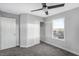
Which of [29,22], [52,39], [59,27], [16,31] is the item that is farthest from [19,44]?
[59,27]

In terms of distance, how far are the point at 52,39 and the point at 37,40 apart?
137cm

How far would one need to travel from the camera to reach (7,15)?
383 cm


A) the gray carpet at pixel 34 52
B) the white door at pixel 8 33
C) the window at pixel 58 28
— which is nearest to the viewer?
the gray carpet at pixel 34 52

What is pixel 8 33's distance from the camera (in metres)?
3.76

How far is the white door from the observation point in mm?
3513

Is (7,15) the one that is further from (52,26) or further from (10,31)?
(52,26)

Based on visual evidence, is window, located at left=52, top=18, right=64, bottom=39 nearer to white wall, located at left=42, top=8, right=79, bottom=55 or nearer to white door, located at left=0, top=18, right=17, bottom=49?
white wall, located at left=42, top=8, right=79, bottom=55

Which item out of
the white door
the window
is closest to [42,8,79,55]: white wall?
the window

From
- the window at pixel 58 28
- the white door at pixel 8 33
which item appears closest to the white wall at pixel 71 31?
the window at pixel 58 28

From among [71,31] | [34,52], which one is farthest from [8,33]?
[71,31]

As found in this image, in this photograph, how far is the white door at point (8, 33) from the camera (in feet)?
11.5

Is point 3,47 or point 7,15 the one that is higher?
point 7,15

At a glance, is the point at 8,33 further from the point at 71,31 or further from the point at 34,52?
the point at 71,31

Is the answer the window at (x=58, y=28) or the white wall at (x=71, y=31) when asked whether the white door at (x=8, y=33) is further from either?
the white wall at (x=71, y=31)
